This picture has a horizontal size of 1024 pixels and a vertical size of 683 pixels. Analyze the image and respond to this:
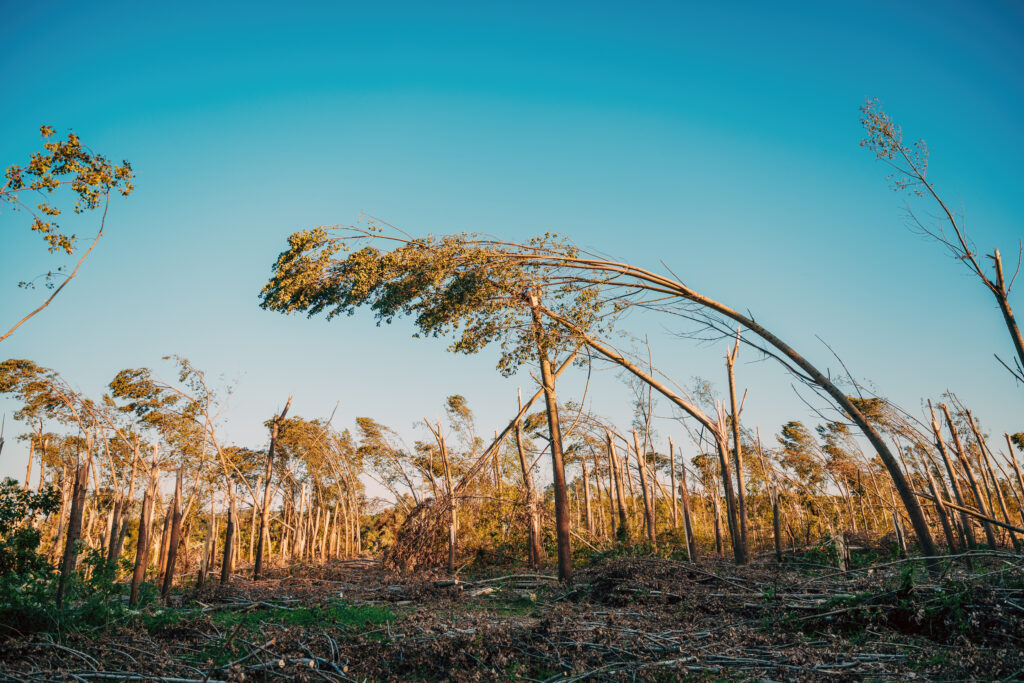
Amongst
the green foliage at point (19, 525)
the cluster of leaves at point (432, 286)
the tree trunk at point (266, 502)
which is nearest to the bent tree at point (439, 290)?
the cluster of leaves at point (432, 286)

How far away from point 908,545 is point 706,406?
7883mm

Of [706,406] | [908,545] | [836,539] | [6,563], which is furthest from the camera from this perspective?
[706,406]

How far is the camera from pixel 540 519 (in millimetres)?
12789

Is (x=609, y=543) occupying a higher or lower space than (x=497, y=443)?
lower

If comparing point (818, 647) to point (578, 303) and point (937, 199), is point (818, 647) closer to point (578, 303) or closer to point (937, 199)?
point (937, 199)

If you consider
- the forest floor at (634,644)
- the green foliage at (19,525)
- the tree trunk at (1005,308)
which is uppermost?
the tree trunk at (1005,308)

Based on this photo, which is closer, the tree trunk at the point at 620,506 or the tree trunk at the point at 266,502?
the tree trunk at the point at 620,506

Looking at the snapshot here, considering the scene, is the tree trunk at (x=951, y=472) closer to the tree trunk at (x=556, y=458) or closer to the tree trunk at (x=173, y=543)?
the tree trunk at (x=556, y=458)

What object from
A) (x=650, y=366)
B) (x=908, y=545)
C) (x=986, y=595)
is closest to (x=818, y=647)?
(x=986, y=595)

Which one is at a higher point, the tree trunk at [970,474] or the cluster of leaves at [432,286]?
the cluster of leaves at [432,286]

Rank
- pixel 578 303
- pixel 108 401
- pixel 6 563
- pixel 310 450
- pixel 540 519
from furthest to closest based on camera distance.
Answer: pixel 310 450
pixel 108 401
pixel 540 519
pixel 578 303
pixel 6 563

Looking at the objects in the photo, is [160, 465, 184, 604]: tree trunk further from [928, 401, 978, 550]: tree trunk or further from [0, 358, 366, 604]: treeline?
[928, 401, 978, 550]: tree trunk

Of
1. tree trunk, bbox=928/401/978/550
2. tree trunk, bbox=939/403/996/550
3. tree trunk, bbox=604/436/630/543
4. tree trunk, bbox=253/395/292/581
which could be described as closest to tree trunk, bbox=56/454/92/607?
tree trunk, bbox=253/395/292/581

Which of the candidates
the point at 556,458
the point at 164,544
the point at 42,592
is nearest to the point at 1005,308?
the point at 556,458
